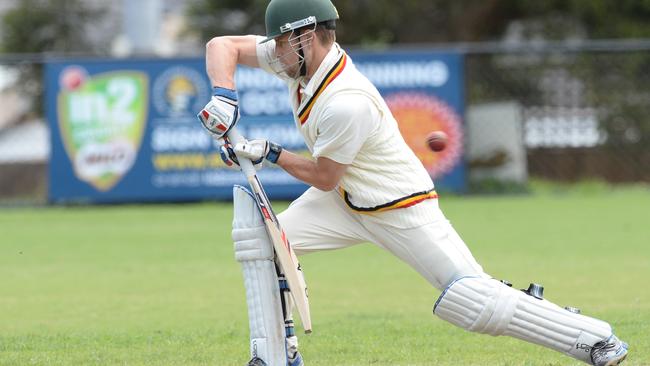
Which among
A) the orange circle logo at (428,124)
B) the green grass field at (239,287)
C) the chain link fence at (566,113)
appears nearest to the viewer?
the green grass field at (239,287)

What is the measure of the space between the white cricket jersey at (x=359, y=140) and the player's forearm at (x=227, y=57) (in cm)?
34

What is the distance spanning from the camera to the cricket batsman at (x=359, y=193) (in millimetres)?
5395

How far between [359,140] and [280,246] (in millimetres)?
615

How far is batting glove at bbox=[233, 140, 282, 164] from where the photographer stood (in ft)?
18.1

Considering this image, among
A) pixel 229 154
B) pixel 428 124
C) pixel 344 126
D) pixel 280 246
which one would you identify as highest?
pixel 344 126

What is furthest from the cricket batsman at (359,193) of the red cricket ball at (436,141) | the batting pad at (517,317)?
the red cricket ball at (436,141)

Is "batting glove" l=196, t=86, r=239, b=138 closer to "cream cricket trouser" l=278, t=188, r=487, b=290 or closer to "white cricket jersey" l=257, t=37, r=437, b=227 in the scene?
"white cricket jersey" l=257, t=37, r=437, b=227

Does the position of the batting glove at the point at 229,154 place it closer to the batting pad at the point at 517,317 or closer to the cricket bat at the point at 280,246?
the cricket bat at the point at 280,246

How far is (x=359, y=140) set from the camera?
17.9ft

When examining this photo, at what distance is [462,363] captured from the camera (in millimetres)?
6141

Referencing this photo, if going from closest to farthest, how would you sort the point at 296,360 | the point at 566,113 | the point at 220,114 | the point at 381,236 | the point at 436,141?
the point at 220,114, the point at 381,236, the point at 296,360, the point at 436,141, the point at 566,113

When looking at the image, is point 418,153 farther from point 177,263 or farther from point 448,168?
point 177,263

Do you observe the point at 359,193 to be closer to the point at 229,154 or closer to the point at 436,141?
the point at 229,154

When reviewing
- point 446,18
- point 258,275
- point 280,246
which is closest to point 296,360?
point 258,275
